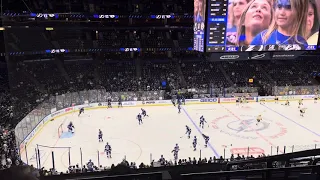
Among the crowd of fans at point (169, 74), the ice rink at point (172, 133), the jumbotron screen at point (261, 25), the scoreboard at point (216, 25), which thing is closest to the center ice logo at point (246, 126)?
the ice rink at point (172, 133)

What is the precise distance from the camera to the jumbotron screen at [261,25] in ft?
36.0

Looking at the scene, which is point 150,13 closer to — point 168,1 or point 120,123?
point 168,1

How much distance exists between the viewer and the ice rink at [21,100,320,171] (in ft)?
45.8

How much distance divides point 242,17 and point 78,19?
25036mm

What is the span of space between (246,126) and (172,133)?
5.02 m

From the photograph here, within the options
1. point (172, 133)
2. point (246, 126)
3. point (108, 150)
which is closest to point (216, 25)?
point (108, 150)

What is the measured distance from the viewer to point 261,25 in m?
11.3

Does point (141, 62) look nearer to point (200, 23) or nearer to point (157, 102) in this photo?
point (157, 102)

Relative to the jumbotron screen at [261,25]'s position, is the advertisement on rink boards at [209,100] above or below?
below

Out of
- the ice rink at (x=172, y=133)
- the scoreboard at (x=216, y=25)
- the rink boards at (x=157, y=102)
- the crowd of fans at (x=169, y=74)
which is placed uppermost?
the scoreboard at (x=216, y=25)

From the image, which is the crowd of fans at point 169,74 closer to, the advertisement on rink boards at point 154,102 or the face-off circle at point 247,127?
the advertisement on rink boards at point 154,102

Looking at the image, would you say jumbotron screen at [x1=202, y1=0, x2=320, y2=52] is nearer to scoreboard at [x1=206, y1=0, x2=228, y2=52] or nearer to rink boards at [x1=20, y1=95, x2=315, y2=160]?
scoreboard at [x1=206, y1=0, x2=228, y2=52]

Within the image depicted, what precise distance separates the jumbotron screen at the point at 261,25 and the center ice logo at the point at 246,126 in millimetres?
7481

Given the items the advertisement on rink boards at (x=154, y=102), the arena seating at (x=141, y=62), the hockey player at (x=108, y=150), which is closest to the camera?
the hockey player at (x=108, y=150)
